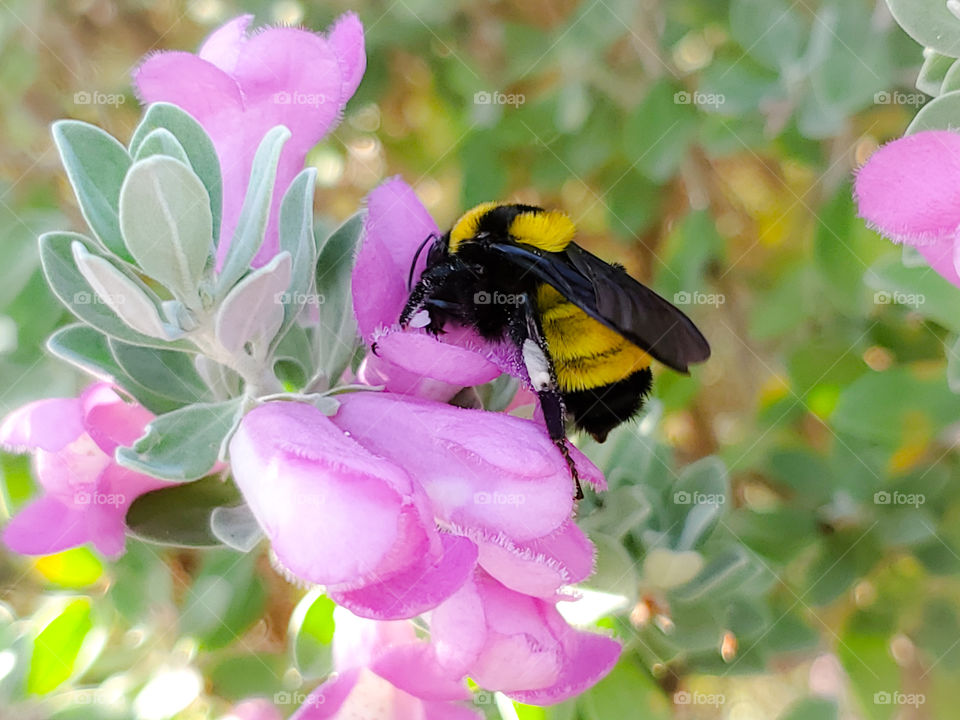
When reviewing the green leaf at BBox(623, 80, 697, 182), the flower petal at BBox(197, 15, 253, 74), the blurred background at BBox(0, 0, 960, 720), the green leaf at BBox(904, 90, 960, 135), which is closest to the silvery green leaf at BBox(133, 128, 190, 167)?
the flower petal at BBox(197, 15, 253, 74)

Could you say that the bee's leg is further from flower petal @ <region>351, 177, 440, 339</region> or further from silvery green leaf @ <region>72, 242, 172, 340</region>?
silvery green leaf @ <region>72, 242, 172, 340</region>

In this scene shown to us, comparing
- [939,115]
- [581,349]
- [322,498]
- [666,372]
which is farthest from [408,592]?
[666,372]

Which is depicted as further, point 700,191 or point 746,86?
point 700,191

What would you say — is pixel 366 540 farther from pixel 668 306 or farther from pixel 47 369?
pixel 47 369

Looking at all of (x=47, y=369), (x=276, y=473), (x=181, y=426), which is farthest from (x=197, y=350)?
(x=47, y=369)

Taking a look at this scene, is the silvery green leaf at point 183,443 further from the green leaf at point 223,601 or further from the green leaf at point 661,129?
the green leaf at point 661,129

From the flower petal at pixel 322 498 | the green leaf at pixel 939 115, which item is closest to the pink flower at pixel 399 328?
the flower petal at pixel 322 498

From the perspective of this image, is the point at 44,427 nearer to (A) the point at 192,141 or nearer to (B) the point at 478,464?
(A) the point at 192,141
